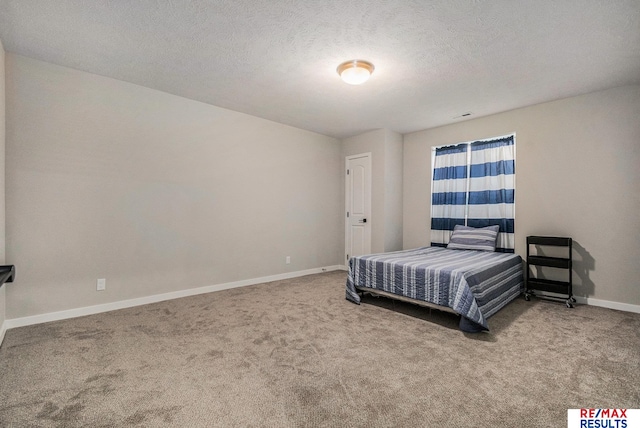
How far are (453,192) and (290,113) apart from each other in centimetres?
280

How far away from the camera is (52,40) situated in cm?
257

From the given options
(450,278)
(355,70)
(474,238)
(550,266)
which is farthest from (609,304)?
(355,70)

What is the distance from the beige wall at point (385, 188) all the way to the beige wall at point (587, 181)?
1570mm

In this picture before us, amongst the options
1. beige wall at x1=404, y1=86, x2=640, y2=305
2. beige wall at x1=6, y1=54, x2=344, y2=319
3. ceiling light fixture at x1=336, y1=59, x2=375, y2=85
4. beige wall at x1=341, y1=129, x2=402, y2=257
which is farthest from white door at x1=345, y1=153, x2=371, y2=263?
ceiling light fixture at x1=336, y1=59, x2=375, y2=85

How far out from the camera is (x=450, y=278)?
2.79 metres

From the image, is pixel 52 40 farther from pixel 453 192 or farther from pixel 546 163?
pixel 546 163

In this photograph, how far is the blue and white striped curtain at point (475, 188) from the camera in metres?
4.19

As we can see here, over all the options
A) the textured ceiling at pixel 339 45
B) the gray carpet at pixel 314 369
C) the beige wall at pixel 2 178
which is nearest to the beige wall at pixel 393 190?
the textured ceiling at pixel 339 45

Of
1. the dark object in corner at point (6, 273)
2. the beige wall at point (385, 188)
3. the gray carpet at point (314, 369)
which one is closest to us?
the gray carpet at point (314, 369)

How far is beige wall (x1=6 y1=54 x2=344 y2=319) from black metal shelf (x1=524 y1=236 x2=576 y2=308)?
3.27m

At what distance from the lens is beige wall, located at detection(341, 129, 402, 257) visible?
199 inches

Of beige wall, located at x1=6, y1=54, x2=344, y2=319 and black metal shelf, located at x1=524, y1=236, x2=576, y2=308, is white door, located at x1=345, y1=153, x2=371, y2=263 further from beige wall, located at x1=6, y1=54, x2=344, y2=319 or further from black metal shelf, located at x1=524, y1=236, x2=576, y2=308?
black metal shelf, located at x1=524, y1=236, x2=576, y2=308

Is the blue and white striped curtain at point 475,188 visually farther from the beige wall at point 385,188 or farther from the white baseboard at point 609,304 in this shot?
the white baseboard at point 609,304

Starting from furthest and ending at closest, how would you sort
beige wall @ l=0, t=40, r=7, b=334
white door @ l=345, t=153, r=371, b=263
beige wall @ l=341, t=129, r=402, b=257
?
white door @ l=345, t=153, r=371, b=263 → beige wall @ l=341, t=129, r=402, b=257 → beige wall @ l=0, t=40, r=7, b=334
